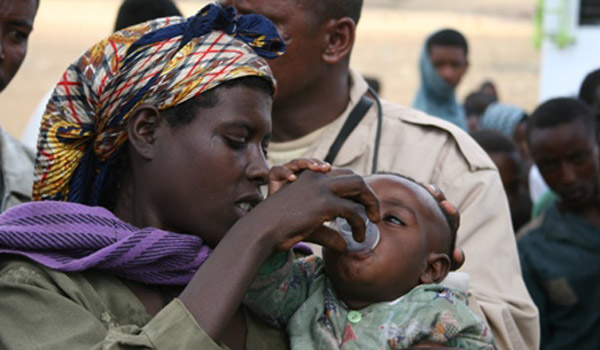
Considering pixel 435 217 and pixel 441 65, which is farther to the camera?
pixel 441 65

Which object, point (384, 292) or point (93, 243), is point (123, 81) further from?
point (384, 292)

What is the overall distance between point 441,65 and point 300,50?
6219mm

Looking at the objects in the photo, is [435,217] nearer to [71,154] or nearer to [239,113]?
[239,113]

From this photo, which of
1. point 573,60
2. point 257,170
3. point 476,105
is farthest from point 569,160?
point 573,60

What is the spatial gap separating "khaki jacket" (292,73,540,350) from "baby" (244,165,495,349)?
467 millimetres

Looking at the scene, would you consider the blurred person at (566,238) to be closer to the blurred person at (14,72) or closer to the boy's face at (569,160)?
the boy's face at (569,160)

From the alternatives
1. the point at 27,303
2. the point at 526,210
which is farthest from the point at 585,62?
the point at 27,303

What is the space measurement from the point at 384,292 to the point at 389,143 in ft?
3.93

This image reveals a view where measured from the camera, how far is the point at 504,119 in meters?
10.2

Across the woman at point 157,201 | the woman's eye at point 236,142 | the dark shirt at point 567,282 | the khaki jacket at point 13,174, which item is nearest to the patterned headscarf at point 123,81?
the woman at point 157,201

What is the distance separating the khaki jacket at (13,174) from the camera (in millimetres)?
4062

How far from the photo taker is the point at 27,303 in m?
2.39

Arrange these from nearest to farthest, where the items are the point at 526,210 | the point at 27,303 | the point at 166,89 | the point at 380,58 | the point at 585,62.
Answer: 1. the point at 27,303
2. the point at 166,89
3. the point at 526,210
4. the point at 585,62
5. the point at 380,58

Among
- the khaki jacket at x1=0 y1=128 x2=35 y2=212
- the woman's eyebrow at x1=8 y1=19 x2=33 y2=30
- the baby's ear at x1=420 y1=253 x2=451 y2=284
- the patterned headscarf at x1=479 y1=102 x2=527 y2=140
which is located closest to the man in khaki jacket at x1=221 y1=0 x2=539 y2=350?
the baby's ear at x1=420 y1=253 x2=451 y2=284
